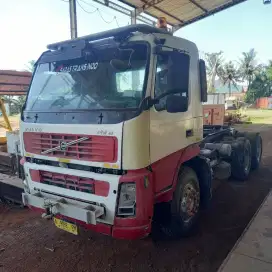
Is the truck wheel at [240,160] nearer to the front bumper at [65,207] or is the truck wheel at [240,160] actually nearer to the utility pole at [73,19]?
the front bumper at [65,207]

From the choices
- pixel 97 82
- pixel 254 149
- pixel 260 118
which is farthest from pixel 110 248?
pixel 260 118

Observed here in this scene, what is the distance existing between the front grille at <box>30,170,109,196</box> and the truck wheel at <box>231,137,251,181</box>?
3.78 meters

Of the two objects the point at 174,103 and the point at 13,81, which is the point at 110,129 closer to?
the point at 174,103

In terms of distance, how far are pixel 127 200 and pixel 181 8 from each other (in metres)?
11.6

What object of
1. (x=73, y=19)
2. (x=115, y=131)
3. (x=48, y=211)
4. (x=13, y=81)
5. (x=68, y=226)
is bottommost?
(x=68, y=226)

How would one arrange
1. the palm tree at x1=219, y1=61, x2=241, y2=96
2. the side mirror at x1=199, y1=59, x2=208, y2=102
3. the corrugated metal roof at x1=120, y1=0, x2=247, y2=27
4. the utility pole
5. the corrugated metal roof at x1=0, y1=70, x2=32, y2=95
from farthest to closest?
the palm tree at x1=219, y1=61, x2=241, y2=96
the corrugated metal roof at x1=120, y1=0, x2=247, y2=27
the utility pole
the corrugated metal roof at x1=0, y1=70, x2=32, y2=95
the side mirror at x1=199, y1=59, x2=208, y2=102

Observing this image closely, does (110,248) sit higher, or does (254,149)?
(254,149)

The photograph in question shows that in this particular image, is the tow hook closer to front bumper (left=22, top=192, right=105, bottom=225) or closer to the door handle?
front bumper (left=22, top=192, right=105, bottom=225)

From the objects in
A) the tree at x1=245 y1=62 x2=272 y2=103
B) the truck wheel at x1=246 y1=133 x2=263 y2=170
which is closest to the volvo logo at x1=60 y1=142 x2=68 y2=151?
the truck wheel at x1=246 y1=133 x2=263 y2=170

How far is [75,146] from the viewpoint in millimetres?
2764

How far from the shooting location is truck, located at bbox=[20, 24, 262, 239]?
8.36 feet

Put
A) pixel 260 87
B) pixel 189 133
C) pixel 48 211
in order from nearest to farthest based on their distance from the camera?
1. pixel 48 211
2. pixel 189 133
3. pixel 260 87

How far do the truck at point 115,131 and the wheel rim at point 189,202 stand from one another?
0.01 meters

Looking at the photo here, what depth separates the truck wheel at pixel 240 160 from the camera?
558cm
